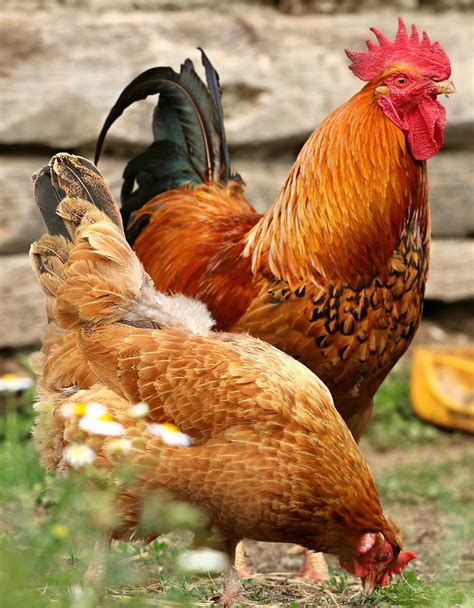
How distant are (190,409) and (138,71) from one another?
334 centimetres

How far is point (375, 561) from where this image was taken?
3.63 m

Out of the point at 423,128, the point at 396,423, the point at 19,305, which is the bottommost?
the point at 396,423

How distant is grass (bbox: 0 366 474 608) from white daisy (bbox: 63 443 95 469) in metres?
0.07

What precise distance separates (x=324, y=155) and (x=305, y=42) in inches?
102

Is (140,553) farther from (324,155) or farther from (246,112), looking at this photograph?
(246,112)

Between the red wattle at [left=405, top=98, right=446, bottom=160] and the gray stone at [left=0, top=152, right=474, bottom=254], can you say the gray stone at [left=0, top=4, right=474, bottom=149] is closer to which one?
the gray stone at [left=0, top=152, right=474, bottom=254]

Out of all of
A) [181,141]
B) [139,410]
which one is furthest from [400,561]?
[181,141]

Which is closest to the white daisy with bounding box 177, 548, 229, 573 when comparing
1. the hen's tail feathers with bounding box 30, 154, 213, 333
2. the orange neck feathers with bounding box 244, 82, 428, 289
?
the hen's tail feathers with bounding box 30, 154, 213, 333

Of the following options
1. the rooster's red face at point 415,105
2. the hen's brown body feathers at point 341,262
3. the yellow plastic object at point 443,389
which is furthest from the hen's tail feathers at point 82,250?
the yellow plastic object at point 443,389

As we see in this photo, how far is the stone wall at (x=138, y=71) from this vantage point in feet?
20.3

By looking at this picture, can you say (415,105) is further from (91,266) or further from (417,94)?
(91,266)

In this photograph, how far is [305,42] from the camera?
6777 mm

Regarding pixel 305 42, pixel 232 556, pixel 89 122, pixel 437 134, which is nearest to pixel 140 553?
pixel 232 556

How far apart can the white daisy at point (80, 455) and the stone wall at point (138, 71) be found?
3.14 m
